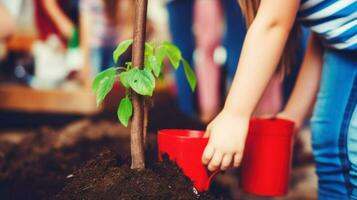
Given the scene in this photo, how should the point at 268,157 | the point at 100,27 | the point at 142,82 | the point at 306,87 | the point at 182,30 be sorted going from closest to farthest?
the point at 142,82 < the point at 268,157 < the point at 306,87 < the point at 182,30 < the point at 100,27

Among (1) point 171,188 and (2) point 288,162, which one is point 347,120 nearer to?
(2) point 288,162

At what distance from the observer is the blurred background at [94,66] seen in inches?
74.5

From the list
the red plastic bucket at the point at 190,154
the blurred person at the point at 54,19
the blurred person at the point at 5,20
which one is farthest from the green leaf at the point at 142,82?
the blurred person at the point at 54,19

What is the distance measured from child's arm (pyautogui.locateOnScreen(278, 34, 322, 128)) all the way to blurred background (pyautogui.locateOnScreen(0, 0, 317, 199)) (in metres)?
0.55

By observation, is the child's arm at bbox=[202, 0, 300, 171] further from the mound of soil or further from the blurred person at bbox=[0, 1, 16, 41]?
the blurred person at bbox=[0, 1, 16, 41]

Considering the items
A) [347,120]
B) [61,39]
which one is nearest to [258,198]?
[347,120]

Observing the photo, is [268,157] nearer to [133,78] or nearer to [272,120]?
[272,120]

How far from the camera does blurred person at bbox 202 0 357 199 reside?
30.2 inches

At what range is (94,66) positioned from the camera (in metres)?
2.45

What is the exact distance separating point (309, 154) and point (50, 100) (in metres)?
1.35

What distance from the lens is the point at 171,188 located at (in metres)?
0.70

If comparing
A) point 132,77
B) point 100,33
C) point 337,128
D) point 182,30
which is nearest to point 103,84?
point 132,77

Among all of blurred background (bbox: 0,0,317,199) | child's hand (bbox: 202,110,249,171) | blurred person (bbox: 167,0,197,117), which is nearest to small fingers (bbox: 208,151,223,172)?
child's hand (bbox: 202,110,249,171)

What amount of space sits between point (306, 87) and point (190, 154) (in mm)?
520
